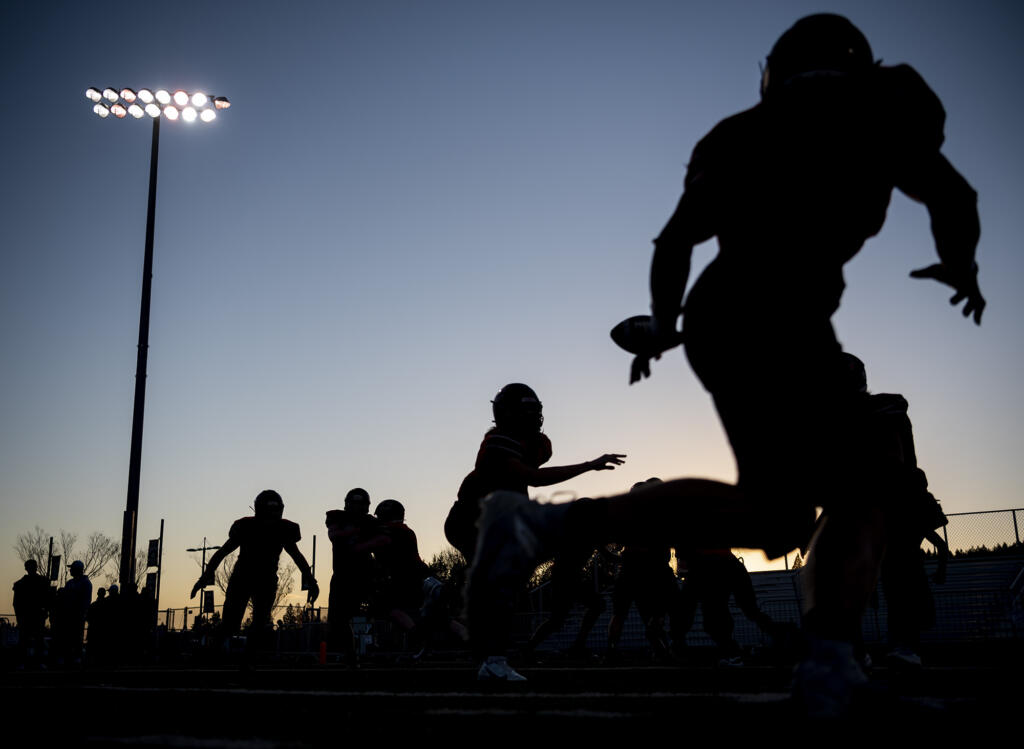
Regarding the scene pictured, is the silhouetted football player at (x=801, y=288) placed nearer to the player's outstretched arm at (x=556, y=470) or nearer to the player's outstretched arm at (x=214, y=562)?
the player's outstretched arm at (x=556, y=470)

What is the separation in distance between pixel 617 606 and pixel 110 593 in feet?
33.8

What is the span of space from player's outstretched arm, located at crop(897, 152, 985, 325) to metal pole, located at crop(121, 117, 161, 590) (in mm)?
15720

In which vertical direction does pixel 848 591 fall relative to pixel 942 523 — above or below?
below

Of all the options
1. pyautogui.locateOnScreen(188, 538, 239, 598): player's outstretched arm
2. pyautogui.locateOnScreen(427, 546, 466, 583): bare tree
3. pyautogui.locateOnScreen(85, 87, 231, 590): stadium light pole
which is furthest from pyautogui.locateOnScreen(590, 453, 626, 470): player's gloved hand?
pyautogui.locateOnScreen(427, 546, 466, 583): bare tree

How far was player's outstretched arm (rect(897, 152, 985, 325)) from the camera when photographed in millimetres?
2777

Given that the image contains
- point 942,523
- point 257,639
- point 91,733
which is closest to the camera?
point 91,733

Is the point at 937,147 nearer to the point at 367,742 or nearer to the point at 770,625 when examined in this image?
the point at 367,742

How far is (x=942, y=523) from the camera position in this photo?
616 cm

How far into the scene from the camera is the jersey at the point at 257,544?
9.93 meters

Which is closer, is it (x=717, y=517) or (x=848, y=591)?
(x=848, y=591)

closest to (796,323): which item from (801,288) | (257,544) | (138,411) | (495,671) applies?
(801,288)

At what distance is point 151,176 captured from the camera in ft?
60.1

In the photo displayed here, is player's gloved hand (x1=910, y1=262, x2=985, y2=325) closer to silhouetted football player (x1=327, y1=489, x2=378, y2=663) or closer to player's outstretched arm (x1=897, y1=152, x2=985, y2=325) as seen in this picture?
player's outstretched arm (x1=897, y1=152, x2=985, y2=325)

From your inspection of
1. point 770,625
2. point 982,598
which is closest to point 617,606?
point 770,625
